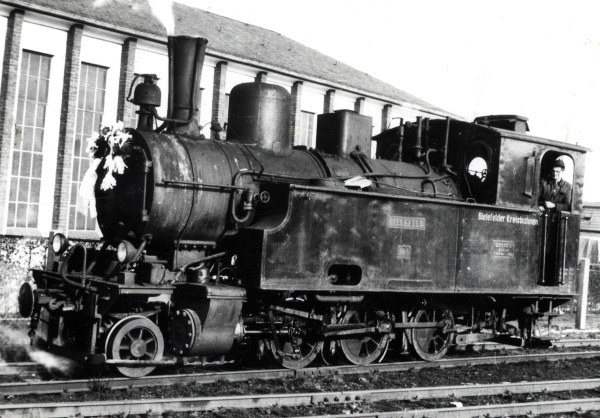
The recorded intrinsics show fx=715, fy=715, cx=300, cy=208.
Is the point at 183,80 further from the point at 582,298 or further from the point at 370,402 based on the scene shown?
the point at 582,298

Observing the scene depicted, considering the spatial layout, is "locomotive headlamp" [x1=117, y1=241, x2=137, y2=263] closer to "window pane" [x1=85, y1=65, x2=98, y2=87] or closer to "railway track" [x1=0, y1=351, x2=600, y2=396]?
"railway track" [x1=0, y1=351, x2=600, y2=396]

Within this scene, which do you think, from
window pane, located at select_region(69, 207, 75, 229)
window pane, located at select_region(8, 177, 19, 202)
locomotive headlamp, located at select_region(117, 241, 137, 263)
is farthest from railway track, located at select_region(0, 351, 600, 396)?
window pane, located at select_region(69, 207, 75, 229)

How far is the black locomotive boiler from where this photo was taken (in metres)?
7.06

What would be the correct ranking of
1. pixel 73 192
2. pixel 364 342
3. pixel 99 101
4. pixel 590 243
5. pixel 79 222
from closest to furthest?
pixel 364 342 < pixel 73 192 < pixel 79 222 < pixel 99 101 < pixel 590 243

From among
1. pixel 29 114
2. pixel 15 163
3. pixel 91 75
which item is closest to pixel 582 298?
pixel 91 75

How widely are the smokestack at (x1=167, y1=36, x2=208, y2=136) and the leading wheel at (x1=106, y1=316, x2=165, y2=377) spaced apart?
2.17 metres

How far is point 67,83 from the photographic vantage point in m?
18.5

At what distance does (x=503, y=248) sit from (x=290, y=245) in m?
3.26

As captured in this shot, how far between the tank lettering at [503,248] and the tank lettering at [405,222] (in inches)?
49.4

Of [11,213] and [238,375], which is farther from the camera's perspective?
[11,213]

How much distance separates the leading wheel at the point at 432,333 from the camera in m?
8.89

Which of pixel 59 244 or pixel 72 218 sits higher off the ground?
pixel 72 218

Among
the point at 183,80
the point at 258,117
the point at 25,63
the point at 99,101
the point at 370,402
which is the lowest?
the point at 370,402

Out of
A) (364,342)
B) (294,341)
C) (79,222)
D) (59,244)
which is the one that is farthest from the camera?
(79,222)
